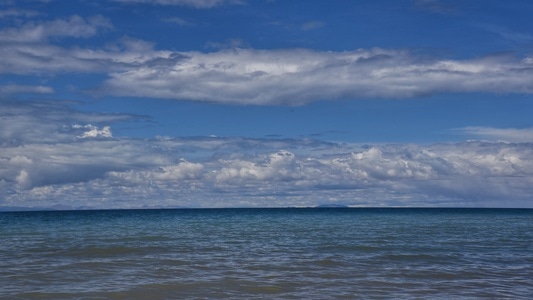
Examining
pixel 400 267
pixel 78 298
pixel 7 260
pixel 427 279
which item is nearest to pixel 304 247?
pixel 400 267

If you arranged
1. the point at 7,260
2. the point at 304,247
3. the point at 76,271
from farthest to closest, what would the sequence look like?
the point at 304,247 → the point at 7,260 → the point at 76,271

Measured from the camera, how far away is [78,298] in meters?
17.2

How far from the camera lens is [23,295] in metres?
17.8

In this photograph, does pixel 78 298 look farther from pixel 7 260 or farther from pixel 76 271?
pixel 7 260

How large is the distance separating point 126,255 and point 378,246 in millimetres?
13326

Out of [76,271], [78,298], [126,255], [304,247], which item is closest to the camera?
[78,298]

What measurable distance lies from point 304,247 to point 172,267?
34.6 feet

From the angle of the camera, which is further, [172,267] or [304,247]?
[304,247]

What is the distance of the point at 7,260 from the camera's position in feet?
85.6

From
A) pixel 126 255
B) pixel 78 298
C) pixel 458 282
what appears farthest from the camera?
pixel 126 255

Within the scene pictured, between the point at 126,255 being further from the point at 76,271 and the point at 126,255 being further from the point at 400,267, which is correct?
the point at 400,267

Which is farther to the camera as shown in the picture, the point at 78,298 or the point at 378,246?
the point at 378,246

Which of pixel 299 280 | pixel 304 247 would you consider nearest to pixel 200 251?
pixel 304 247

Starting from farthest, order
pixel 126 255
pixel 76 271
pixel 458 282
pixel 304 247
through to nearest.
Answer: pixel 304 247 < pixel 126 255 < pixel 76 271 < pixel 458 282
